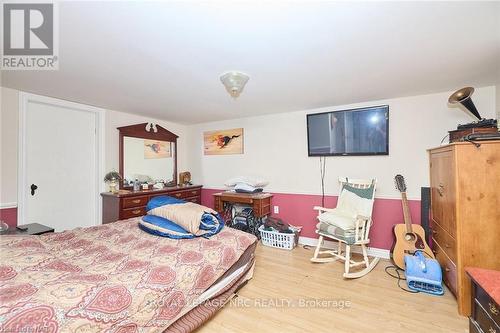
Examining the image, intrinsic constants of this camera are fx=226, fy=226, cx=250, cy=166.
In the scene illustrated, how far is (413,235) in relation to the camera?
2.55 m

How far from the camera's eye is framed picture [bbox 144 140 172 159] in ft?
13.0

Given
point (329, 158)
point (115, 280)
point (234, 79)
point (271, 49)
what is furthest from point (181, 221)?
point (329, 158)

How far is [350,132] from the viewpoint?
3.16 metres

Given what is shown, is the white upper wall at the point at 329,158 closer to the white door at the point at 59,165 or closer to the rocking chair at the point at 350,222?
the rocking chair at the point at 350,222

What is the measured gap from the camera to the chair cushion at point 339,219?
8.40 feet

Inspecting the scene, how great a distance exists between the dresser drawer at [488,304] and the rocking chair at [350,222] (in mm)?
1131

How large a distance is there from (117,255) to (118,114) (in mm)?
2626

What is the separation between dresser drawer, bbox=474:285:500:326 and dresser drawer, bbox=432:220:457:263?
643 millimetres

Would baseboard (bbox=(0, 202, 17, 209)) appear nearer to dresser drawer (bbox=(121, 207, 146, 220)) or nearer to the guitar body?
dresser drawer (bbox=(121, 207, 146, 220))

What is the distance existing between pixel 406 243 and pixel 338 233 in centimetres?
79

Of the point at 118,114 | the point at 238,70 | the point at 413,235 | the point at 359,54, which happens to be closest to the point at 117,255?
the point at 238,70

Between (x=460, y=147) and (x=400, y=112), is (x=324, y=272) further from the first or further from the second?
(x=400, y=112)

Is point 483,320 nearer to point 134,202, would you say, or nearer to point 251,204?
point 251,204

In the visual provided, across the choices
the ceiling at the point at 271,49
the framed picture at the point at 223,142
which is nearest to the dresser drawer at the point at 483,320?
the ceiling at the point at 271,49
